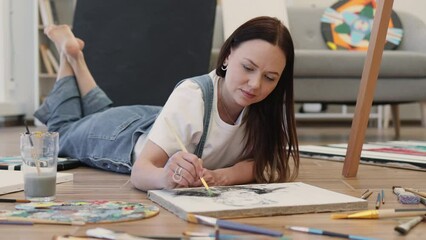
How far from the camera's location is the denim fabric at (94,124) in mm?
1708

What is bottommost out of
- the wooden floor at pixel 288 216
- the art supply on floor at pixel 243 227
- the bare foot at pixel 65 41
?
the wooden floor at pixel 288 216

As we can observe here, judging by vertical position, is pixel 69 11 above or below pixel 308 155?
above

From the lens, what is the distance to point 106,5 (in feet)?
9.31

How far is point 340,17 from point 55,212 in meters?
3.56

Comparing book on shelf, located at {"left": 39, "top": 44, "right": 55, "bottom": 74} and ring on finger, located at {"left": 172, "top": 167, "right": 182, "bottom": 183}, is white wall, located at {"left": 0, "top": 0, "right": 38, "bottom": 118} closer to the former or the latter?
book on shelf, located at {"left": 39, "top": 44, "right": 55, "bottom": 74}

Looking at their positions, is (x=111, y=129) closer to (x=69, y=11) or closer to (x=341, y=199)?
(x=341, y=199)

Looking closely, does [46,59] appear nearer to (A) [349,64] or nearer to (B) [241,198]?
(A) [349,64]

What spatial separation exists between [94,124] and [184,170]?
79 centimetres

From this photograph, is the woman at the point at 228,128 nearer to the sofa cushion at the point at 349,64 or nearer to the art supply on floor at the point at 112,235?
the art supply on floor at the point at 112,235

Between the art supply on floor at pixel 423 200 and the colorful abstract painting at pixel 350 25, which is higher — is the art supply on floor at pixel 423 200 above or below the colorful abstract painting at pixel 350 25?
below

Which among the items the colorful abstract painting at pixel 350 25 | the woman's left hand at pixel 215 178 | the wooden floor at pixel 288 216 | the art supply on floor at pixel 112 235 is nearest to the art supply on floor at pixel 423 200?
the wooden floor at pixel 288 216

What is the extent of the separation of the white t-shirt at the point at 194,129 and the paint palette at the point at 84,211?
279 millimetres

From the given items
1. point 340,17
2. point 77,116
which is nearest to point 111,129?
point 77,116

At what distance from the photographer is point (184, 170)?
114 cm
